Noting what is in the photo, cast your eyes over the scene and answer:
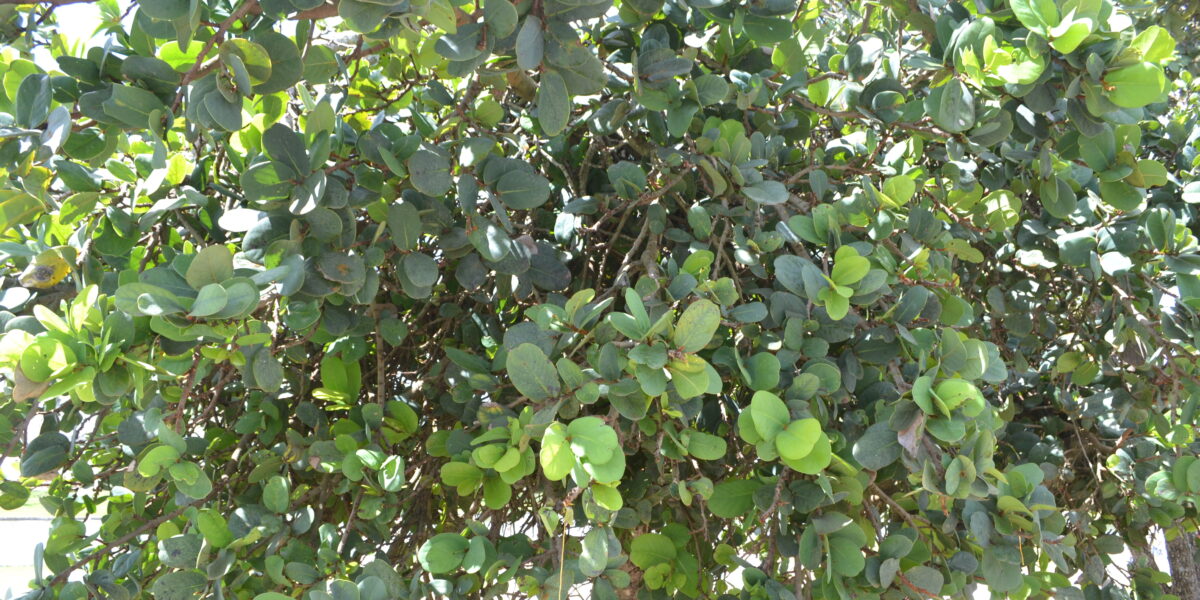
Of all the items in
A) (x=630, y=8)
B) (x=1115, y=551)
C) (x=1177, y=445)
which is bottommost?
(x=1115, y=551)

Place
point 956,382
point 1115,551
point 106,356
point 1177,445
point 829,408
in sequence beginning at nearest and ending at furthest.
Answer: point 106,356 < point 956,382 < point 829,408 < point 1177,445 < point 1115,551

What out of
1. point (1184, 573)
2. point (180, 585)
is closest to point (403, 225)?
point (180, 585)

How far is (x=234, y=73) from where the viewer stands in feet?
2.86

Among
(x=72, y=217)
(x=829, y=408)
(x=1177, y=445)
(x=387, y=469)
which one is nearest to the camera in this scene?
(x=72, y=217)

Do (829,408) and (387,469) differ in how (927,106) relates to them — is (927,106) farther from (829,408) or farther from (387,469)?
(387,469)

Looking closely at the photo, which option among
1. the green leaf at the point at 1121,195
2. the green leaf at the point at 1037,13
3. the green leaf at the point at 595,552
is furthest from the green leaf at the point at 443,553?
the green leaf at the point at 1121,195

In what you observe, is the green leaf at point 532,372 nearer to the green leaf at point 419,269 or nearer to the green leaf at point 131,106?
the green leaf at point 419,269

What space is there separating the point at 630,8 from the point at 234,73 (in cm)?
58

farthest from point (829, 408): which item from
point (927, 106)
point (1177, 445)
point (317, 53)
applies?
point (317, 53)

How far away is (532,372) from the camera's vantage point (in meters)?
0.96

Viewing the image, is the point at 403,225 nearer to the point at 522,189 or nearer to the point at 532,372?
the point at 522,189

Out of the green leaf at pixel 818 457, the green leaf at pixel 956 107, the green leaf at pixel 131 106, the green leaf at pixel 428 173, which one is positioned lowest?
the green leaf at pixel 818 457

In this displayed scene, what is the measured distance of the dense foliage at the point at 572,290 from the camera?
94 cm

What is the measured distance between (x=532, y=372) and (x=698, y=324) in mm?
205
